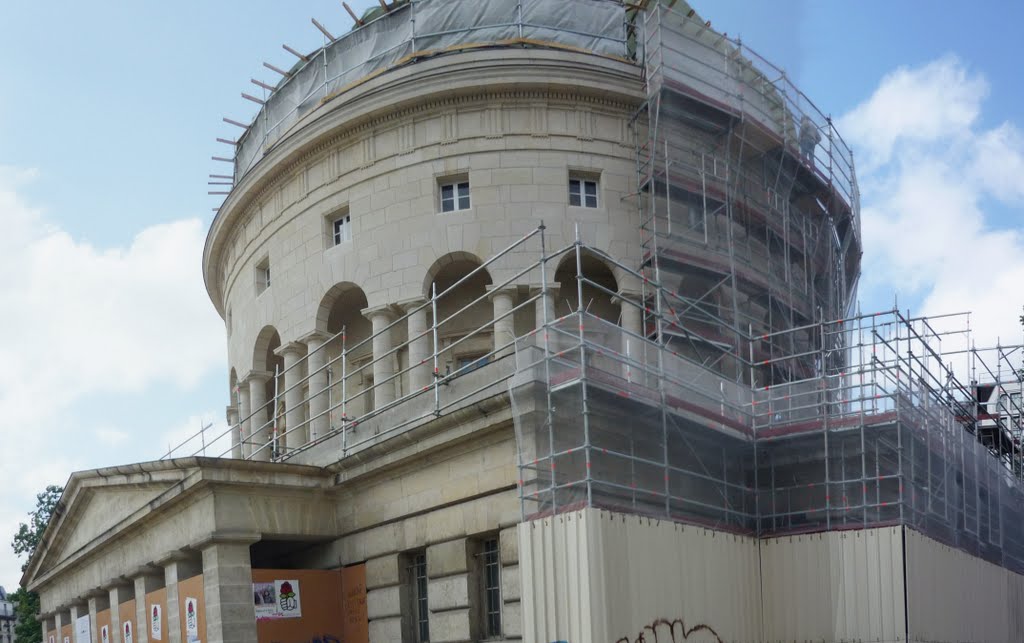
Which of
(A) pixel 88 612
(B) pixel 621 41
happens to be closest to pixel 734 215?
(B) pixel 621 41

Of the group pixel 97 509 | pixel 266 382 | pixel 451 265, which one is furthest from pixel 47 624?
pixel 451 265

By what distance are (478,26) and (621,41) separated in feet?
12.9

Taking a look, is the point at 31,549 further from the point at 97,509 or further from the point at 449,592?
the point at 449,592

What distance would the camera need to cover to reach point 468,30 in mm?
36344

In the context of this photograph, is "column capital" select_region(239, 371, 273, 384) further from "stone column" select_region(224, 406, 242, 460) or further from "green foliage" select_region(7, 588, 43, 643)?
"green foliage" select_region(7, 588, 43, 643)

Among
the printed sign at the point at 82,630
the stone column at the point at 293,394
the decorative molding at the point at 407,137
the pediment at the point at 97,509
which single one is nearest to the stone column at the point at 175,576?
the pediment at the point at 97,509

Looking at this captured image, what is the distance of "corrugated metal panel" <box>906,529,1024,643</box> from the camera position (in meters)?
25.8

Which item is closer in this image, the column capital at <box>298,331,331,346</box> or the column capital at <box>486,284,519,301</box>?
the column capital at <box>486,284,519,301</box>

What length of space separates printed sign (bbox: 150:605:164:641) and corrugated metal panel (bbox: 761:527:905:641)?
13749 millimetres

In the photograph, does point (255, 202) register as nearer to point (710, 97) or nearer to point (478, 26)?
point (478, 26)

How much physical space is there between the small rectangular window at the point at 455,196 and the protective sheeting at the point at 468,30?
3.79 meters

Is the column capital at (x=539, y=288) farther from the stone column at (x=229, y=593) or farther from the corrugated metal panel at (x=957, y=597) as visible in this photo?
the corrugated metal panel at (x=957, y=597)

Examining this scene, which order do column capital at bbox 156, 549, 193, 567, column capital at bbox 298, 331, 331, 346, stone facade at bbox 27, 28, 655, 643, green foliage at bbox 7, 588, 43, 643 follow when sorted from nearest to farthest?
1. stone facade at bbox 27, 28, 655, 643
2. column capital at bbox 156, 549, 193, 567
3. column capital at bbox 298, 331, 331, 346
4. green foliage at bbox 7, 588, 43, 643

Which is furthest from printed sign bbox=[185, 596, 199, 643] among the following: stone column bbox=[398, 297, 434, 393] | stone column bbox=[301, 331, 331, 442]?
stone column bbox=[301, 331, 331, 442]
